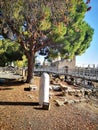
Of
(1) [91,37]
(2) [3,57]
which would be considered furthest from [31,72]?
(2) [3,57]

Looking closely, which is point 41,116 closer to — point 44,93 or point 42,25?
point 44,93

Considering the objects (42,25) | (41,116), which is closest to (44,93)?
(41,116)

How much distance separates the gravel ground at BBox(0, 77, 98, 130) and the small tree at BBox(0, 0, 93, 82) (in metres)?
4.87

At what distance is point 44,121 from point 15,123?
121cm

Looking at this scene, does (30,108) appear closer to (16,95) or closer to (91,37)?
(16,95)

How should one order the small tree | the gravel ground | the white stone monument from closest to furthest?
the gravel ground, the white stone monument, the small tree

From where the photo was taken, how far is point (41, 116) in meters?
Result: 9.38

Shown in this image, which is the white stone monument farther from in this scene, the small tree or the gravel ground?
the small tree

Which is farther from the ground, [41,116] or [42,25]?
[42,25]

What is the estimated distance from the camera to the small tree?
453 inches

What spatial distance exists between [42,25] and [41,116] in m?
8.31

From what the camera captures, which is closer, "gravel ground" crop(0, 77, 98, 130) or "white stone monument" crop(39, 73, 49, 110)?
"gravel ground" crop(0, 77, 98, 130)

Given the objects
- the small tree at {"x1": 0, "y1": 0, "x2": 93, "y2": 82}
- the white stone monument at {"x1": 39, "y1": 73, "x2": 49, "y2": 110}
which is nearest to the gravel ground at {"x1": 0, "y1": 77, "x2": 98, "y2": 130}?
the white stone monument at {"x1": 39, "y1": 73, "x2": 49, "y2": 110}

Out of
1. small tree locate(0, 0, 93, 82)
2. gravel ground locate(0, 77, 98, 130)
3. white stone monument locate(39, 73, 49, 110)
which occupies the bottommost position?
gravel ground locate(0, 77, 98, 130)
